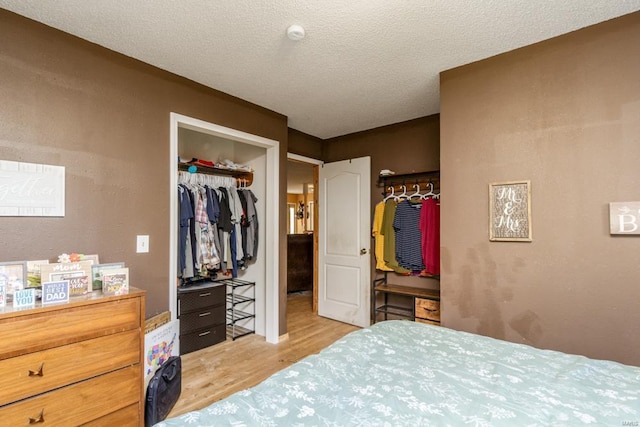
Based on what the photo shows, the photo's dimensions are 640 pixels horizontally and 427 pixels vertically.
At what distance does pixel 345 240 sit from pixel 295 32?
8.42ft

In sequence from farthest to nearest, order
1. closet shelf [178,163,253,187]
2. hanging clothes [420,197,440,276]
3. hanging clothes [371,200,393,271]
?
1. hanging clothes [371,200,393,271]
2. closet shelf [178,163,253,187]
3. hanging clothes [420,197,440,276]

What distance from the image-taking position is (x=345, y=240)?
12.8 feet

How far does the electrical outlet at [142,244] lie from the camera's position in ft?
7.23

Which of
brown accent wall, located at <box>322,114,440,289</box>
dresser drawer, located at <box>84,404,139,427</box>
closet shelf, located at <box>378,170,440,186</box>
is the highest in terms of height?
brown accent wall, located at <box>322,114,440,289</box>

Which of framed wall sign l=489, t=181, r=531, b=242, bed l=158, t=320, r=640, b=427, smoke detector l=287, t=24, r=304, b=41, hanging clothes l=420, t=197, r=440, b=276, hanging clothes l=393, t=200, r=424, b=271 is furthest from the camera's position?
hanging clothes l=393, t=200, r=424, b=271

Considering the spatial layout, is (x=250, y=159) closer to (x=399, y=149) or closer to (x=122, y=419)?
(x=399, y=149)

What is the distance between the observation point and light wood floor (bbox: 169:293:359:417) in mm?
2236

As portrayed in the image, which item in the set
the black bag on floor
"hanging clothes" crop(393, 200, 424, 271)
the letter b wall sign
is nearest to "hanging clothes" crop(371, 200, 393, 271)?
"hanging clothes" crop(393, 200, 424, 271)

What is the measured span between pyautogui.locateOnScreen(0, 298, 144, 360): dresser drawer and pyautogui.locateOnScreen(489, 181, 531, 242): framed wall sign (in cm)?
230

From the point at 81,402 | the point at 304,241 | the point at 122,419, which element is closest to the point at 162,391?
the point at 122,419

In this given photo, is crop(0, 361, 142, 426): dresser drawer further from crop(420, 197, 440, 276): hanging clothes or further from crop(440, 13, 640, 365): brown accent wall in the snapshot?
crop(420, 197, 440, 276): hanging clothes

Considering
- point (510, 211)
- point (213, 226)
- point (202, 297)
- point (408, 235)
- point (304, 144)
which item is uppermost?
point (304, 144)

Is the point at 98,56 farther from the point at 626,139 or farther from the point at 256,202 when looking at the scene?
the point at 626,139

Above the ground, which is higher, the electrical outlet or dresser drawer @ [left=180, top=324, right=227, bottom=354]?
the electrical outlet
